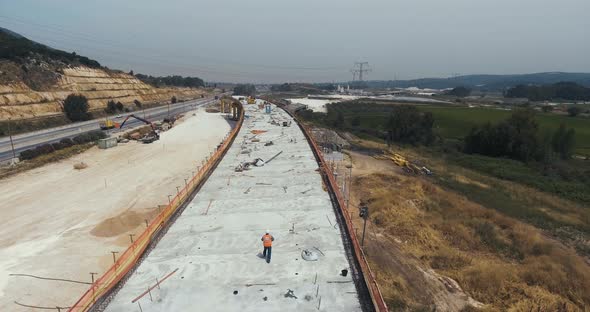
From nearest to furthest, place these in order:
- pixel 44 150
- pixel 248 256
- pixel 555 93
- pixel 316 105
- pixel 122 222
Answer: pixel 248 256 → pixel 122 222 → pixel 44 150 → pixel 316 105 → pixel 555 93

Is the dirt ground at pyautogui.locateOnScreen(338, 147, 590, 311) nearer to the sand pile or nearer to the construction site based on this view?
the construction site

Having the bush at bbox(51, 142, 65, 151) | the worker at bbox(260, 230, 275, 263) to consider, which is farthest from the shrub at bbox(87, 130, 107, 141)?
the worker at bbox(260, 230, 275, 263)

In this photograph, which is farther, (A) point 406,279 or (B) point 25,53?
(B) point 25,53

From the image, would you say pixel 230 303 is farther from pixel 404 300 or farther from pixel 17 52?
pixel 17 52

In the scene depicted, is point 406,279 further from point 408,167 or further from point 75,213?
point 75,213

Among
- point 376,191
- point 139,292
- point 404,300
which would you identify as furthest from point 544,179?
point 139,292

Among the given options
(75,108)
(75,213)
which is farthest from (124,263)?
(75,108)

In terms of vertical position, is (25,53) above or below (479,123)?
above

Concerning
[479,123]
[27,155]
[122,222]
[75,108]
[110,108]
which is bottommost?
[122,222]
